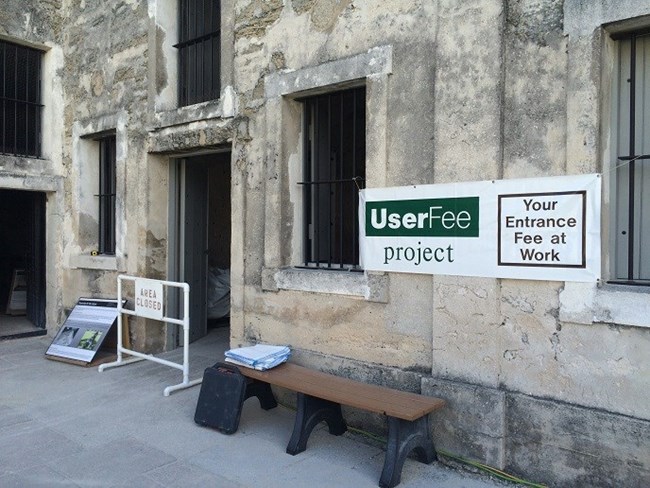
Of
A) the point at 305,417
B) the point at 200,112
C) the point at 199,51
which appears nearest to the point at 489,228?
the point at 305,417

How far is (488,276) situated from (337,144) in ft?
8.50

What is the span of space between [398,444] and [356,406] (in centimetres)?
36

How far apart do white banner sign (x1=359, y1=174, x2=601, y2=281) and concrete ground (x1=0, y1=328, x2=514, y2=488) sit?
1.44m

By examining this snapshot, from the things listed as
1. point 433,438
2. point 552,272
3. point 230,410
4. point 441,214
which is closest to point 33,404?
point 230,410

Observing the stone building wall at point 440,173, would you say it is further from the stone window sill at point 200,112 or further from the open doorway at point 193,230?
→ the open doorway at point 193,230

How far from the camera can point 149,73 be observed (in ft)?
21.6

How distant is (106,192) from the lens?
788 cm

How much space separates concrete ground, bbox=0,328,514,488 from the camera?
3.71 meters

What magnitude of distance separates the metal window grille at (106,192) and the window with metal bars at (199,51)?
5.81 ft

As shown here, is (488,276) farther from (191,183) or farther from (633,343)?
(191,183)

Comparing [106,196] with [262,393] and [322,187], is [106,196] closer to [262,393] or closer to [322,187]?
[322,187]

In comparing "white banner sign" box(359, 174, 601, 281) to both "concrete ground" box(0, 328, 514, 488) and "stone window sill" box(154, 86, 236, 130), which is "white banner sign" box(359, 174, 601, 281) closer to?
"concrete ground" box(0, 328, 514, 488)

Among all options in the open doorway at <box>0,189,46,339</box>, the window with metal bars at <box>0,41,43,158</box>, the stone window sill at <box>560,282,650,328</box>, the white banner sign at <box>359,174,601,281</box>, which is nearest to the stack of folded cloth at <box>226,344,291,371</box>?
the white banner sign at <box>359,174,601,281</box>

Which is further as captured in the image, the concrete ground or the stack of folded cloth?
the stack of folded cloth
